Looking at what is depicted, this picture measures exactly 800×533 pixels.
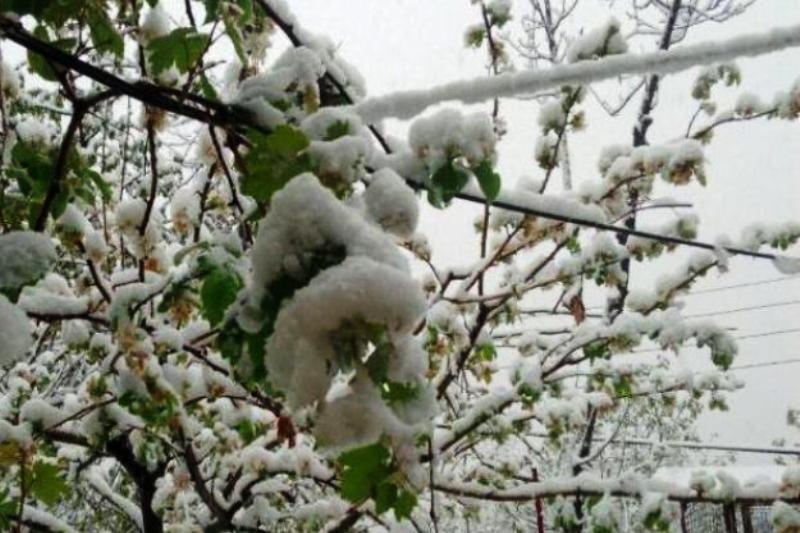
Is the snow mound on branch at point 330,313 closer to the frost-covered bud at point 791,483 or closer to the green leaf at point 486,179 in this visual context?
the green leaf at point 486,179

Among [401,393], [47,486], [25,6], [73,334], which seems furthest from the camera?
A: [73,334]

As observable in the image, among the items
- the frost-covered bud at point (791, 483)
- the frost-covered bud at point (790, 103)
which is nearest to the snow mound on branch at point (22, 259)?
the frost-covered bud at point (791, 483)

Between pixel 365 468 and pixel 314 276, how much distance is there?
0.80 ft

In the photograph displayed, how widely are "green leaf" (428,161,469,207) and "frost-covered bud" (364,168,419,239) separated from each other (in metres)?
0.11

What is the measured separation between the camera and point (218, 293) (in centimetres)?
130

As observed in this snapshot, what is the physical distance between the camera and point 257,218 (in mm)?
1021

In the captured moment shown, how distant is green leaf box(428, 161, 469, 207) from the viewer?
1.00 metres

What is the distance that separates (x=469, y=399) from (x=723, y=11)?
4.78 metres

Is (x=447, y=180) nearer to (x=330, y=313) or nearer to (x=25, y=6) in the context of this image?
(x=330, y=313)

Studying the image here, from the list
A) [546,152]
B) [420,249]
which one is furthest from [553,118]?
[420,249]

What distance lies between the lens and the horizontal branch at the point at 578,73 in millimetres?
920

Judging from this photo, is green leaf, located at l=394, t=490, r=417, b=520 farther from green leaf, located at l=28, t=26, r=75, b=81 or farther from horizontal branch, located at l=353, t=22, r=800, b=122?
green leaf, located at l=28, t=26, r=75, b=81

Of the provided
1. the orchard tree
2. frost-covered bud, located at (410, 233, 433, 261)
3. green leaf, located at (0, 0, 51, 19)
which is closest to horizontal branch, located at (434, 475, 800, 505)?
the orchard tree

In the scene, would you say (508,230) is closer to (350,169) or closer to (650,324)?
(650,324)
